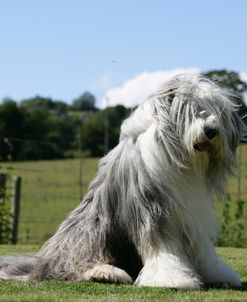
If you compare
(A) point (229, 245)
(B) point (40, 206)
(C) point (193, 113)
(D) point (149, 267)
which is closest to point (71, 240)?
(D) point (149, 267)

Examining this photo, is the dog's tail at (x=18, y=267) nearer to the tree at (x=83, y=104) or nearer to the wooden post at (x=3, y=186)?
the wooden post at (x=3, y=186)

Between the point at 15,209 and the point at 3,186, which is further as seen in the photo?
the point at 15,209

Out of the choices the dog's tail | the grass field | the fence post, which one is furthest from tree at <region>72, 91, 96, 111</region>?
the dog's tail

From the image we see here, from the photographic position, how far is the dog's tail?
6625 mm

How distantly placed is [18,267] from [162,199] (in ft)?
4.91

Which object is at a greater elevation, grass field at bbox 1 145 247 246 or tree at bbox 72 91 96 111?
tree at bbox 72 91 96 111

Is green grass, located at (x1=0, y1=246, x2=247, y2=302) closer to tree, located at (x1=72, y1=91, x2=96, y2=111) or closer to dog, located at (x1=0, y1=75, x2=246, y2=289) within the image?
dog, located at (x1=0, y1=75, x2=246, y2=289)

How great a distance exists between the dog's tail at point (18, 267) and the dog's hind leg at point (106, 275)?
0.60 m

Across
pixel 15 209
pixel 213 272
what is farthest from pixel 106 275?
pixel 15 209

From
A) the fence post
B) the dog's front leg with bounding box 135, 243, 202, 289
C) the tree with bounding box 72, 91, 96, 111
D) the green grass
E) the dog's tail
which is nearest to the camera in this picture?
the green grass

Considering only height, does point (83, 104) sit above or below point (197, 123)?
above

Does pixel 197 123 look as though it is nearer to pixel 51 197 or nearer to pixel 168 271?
pixel 168 271

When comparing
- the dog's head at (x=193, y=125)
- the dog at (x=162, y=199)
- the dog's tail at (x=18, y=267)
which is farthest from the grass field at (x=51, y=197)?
the dog's head at (x=193, y=125)

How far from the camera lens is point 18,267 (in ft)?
22.1
